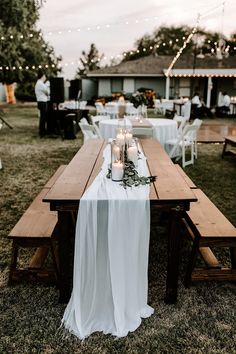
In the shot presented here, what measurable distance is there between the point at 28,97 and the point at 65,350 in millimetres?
30574

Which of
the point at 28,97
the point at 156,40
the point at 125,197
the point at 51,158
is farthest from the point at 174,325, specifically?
the point at 156,40

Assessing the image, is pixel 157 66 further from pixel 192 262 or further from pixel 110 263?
pixel 110 263

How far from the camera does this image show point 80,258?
2547 mm

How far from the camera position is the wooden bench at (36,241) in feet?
9.55

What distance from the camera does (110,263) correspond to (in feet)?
8.30

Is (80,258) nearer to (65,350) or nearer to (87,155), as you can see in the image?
(65,350)

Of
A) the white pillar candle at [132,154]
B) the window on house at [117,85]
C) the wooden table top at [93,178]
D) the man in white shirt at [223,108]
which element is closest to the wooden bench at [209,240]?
the wooden table top at [93,178]

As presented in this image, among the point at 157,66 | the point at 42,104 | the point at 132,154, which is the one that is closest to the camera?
the point at 132,154

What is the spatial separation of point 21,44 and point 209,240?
2022 cm

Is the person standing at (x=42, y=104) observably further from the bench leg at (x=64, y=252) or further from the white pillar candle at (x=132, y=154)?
the bench leg at (x=64, y=252)

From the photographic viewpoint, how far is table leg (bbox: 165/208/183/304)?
2635 millimetres

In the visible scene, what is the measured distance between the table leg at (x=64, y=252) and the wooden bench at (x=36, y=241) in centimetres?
21

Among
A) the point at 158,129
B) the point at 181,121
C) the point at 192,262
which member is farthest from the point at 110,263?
the point at 181,121

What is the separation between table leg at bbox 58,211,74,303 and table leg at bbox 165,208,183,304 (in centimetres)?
73
